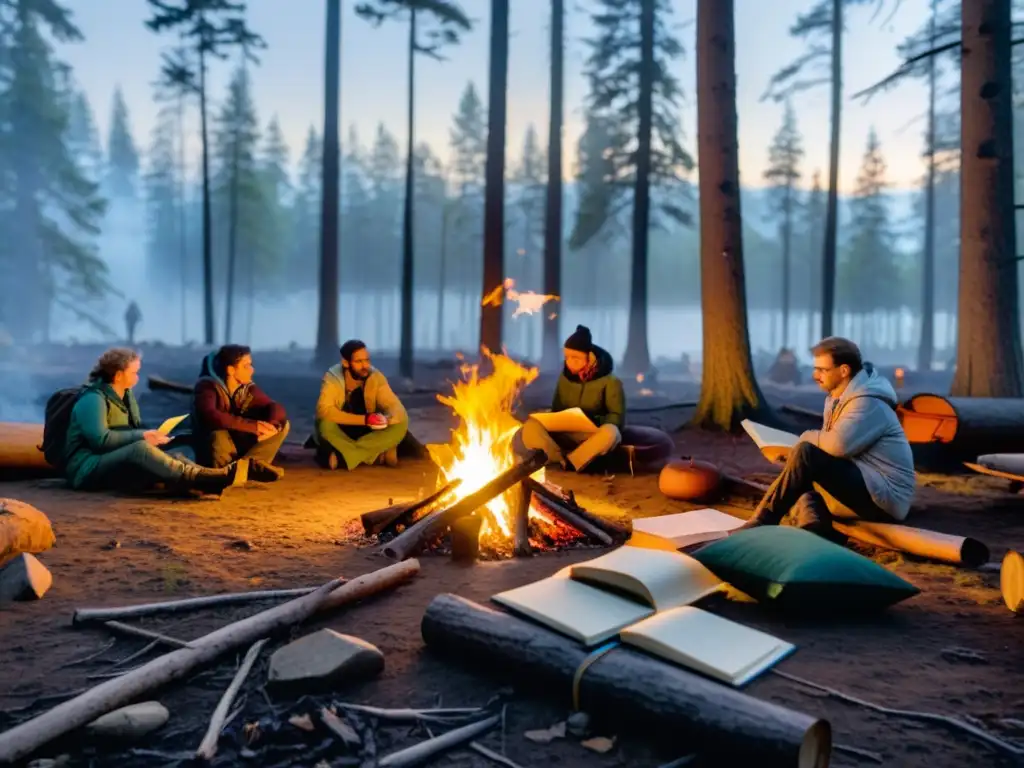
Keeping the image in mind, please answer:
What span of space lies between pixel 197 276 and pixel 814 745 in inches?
2947

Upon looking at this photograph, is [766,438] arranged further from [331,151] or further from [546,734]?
[331,151]

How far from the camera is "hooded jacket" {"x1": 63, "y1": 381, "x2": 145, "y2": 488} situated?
750 cm

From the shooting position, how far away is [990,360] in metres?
10.8

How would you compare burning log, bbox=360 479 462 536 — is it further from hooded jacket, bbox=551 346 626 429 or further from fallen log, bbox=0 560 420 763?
hooded jacket, bbox=551 346 626 429

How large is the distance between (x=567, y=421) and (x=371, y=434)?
237 cm

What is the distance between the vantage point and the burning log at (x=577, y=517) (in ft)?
20.3

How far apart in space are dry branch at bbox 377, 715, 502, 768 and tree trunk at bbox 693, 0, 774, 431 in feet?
29.2

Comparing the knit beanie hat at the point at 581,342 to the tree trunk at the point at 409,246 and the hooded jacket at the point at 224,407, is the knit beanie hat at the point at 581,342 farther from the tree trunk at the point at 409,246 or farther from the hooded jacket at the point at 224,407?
the tree trunk at the point at 409,246

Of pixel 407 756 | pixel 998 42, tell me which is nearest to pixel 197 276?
pixel 998 42

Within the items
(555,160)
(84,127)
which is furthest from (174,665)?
(84,127)

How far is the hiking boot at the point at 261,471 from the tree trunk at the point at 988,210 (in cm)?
916

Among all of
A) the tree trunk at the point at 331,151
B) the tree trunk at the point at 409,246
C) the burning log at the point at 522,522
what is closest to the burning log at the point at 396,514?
the burning log at the point at 522,522

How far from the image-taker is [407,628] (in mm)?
4410

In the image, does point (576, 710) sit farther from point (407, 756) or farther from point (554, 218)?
point (554, 218)
